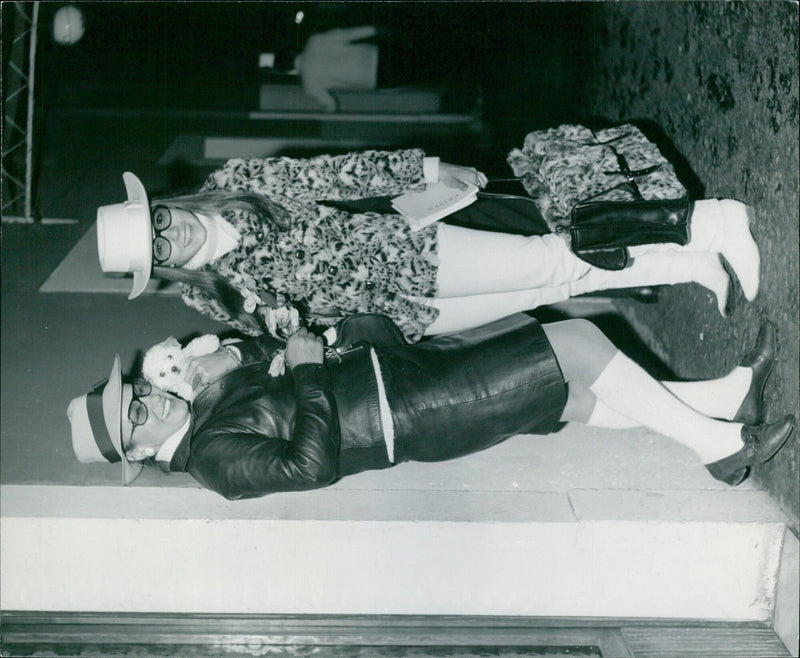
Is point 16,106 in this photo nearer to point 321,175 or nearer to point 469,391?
point 321,175

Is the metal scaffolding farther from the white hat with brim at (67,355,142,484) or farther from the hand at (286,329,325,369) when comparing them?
the hand at (286,329,325,369)

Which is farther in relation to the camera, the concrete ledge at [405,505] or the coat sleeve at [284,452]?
the concrete ledge at [405,505]

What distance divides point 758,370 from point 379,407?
1457 millimetres

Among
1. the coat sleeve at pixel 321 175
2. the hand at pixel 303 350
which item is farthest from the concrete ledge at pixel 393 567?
the coat sleeve at pixel 321 175

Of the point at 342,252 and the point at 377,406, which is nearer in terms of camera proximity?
the point at 377,406

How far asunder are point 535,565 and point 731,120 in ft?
6.30

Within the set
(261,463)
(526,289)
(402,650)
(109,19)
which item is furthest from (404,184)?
(109,19)

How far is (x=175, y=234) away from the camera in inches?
113

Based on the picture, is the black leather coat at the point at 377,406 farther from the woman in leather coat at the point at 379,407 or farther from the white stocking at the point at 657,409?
the white stocking at the point at 657,409

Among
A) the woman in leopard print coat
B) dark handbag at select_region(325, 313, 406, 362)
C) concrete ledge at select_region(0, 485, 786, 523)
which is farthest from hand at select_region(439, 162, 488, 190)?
concrete ledge at select_region(0, 485, 786, 523)

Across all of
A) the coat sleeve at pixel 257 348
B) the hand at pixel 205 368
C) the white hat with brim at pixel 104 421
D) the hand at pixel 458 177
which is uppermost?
the hand at pixel 458 177

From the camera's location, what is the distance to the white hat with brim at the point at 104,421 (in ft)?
9.20

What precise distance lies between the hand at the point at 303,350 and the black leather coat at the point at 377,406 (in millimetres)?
42

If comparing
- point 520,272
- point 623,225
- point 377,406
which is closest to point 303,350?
point 377,406
